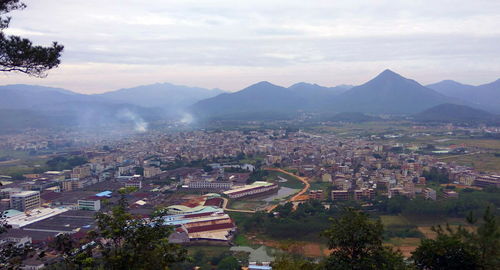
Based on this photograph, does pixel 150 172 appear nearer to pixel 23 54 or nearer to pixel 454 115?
pixel 23 54

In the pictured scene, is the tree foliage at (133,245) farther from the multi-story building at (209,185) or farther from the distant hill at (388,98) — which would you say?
the distant hill at (388,98)

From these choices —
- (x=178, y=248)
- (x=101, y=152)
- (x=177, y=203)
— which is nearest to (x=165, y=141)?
(x=101, y=152)

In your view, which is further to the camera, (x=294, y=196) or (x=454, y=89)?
(x=454, y=89)

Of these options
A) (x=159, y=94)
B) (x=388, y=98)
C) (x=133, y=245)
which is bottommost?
(x=133, y=245)

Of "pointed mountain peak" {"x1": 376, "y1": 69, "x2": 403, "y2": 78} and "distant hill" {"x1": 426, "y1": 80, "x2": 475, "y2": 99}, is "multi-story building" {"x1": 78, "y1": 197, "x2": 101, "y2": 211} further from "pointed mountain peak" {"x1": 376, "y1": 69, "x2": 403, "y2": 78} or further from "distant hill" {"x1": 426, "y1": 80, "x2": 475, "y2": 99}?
"distant hill" {"x1": 426, "y1": 80, "x2": 475, "y2": 99}

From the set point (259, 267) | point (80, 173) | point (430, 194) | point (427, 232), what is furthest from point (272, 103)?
point (259, 267)

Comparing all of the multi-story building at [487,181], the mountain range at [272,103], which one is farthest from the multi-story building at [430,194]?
the mountain range at [272,103]
